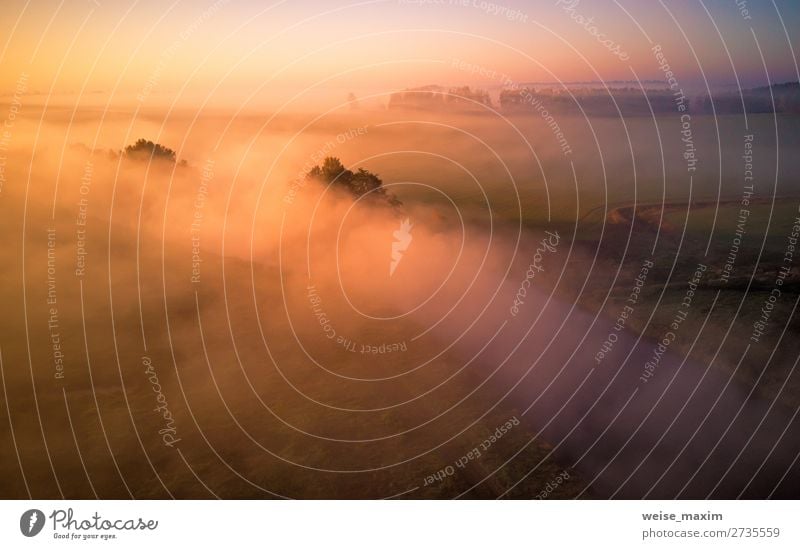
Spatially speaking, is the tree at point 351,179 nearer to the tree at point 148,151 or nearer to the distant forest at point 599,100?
the distant forest at point 599,100

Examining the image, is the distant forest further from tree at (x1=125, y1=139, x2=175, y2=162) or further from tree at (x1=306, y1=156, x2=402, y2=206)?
tree at (x1=125, y1=139, x2=175, y2=162)

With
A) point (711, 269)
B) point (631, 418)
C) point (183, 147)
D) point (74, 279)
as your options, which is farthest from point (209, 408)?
point (711, 269)

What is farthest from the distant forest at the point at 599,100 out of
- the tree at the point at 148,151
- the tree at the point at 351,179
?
the tree at the point at 148,151

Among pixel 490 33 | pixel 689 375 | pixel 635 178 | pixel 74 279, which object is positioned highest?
pixel 490 33
